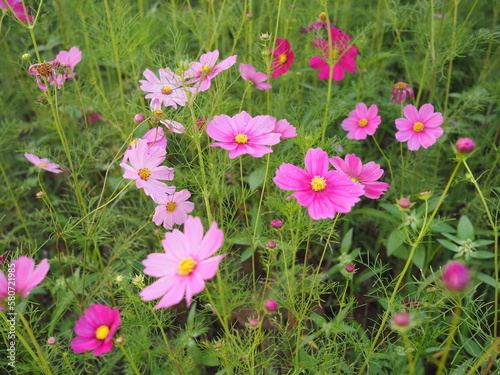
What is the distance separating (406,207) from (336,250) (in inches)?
32.0

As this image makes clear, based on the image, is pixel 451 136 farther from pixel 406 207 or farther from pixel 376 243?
pixel 406 207

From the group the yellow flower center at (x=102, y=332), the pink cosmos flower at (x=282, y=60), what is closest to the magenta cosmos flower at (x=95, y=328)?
the yellow flower center at (x=102, y=332)

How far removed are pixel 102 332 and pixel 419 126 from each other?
94 cm

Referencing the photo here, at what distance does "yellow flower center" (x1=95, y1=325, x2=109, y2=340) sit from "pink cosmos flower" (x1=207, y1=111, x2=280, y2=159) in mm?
377

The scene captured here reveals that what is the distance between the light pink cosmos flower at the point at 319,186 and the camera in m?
0.76

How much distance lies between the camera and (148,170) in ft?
2.96

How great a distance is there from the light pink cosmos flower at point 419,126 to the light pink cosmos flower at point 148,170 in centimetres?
66

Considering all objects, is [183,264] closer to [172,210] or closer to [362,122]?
[172,210]

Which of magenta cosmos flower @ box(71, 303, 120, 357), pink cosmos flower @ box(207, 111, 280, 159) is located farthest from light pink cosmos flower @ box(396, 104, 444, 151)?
magenta cosmos flower @ box(71, 303, 120, 357)

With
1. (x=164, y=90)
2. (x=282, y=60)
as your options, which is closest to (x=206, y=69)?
(x=164, y=90)

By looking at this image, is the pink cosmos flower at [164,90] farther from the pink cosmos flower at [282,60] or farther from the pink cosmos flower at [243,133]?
the pink cosmos flower at [282,60]

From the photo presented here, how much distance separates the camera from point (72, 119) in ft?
5.57

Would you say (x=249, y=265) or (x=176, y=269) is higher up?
(x=176, y=269)

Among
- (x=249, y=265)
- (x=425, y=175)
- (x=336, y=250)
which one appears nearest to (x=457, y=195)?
(x=425, y=175)
